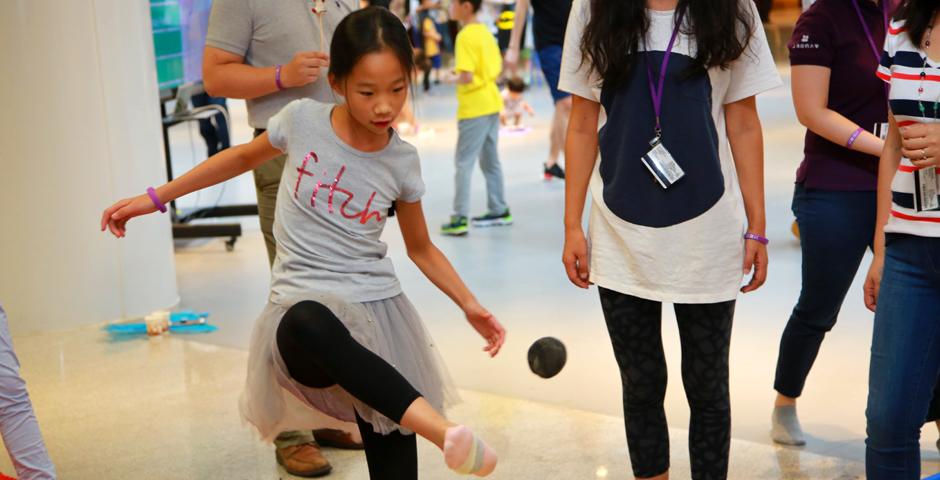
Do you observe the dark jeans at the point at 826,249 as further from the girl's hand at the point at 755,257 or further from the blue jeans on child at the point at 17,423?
the blue jeans on child at the point at 17,423

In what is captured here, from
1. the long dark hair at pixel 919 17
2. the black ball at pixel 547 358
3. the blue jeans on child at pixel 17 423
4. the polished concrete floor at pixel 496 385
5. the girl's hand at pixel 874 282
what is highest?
the long dark hair at pixel 919 17

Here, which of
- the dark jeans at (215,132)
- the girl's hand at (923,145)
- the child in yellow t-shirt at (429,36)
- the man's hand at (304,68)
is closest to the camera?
the girl's hand at (923,145)

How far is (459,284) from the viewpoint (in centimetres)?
283

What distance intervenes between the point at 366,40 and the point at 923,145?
119 cm

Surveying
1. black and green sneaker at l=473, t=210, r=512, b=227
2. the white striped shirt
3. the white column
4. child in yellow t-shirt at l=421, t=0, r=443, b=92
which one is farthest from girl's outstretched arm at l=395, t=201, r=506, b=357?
child in yellow t-shirt at l=421, t=0, r=443, b=92

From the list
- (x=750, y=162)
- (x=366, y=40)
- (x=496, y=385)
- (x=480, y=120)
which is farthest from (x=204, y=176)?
(x=480, y=120)

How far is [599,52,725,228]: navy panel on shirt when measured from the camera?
263 cm

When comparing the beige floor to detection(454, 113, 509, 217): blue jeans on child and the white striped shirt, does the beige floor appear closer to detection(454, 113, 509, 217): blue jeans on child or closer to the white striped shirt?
the white striped shirt

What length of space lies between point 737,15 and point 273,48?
4.67 feet

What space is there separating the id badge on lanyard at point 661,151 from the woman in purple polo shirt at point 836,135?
696 mm

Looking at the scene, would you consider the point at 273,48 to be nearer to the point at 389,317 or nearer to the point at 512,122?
the point at 389,317

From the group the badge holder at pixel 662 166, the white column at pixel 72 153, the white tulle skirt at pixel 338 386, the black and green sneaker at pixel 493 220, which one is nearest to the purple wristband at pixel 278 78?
the white tulle skirt at pixel 338 386

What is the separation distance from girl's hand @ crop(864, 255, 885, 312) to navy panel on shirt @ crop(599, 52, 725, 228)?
379 millimetres

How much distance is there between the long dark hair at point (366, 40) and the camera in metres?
2.62
